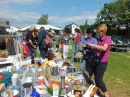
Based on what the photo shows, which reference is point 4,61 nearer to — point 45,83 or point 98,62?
point 45,83

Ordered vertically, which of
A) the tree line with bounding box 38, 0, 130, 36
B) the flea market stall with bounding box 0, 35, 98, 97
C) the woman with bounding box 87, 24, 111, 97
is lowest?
the flea market stall with bounding box 0, 35, 98, 97

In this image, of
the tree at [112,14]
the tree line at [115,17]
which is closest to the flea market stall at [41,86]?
the tree line at [115,17]

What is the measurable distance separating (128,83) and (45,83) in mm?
2834

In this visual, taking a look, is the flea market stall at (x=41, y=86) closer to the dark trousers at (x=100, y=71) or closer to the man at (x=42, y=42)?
the dark trousers at (x=100, y=71)

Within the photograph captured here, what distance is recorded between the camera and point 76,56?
6.86 meters

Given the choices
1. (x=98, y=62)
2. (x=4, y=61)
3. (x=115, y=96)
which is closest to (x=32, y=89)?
(x=98, y=62)

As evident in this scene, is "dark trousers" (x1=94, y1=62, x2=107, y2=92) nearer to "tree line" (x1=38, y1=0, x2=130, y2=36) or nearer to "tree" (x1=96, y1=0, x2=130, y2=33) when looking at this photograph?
"tree line" (x1=38, y1=0, x2=130, y2=36)

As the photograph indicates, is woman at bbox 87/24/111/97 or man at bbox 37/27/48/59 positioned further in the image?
man at bbox 37/27/48/59

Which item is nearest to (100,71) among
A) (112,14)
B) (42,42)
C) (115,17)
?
(42,42)

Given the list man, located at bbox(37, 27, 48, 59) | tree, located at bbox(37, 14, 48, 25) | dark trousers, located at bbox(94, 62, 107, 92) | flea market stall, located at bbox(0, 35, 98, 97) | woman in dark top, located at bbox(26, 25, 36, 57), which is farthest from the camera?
tree, located at bbox(37, 14, 48, 25)

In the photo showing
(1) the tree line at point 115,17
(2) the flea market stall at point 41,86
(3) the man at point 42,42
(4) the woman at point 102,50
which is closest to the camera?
(2) the flea market stall at point 41,86

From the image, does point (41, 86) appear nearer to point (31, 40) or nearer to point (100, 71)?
point (100, 71)

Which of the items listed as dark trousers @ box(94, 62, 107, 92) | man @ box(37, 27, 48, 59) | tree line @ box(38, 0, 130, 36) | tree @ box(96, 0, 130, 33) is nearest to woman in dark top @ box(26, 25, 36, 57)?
man @ box(37, 27, 48, 59)

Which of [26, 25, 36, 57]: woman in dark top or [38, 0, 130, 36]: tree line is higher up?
[38, 0, 130, 36]: tree line
